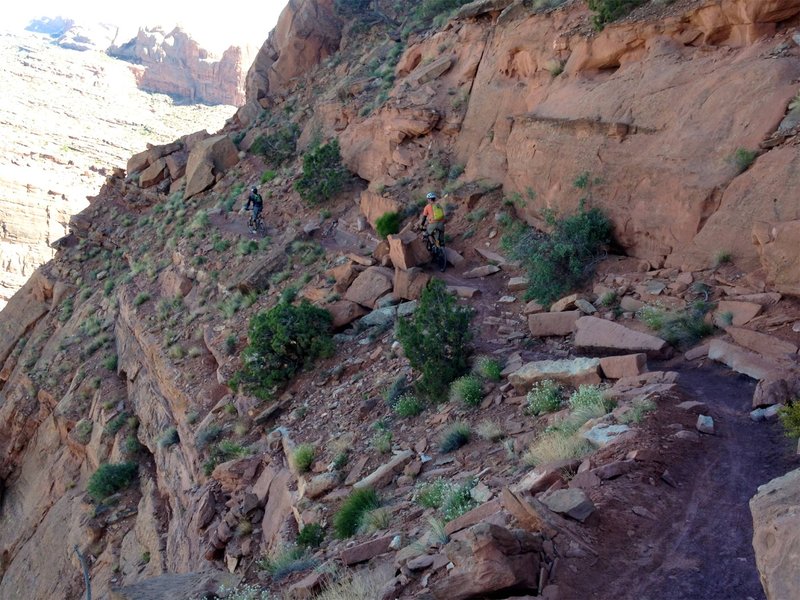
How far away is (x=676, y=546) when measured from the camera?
192 inches

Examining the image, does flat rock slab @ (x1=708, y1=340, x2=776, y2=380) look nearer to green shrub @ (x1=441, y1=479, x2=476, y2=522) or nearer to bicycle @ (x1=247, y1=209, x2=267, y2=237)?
green shrub @ (x1=441, y1=479, x2=476, y2=522)

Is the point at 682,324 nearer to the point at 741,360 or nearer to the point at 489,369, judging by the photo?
the point at 741,360

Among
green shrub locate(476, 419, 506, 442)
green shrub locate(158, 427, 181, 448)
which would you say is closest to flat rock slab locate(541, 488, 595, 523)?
green shrub locate(476, 419, 506, 442)

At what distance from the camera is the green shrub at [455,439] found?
830cm

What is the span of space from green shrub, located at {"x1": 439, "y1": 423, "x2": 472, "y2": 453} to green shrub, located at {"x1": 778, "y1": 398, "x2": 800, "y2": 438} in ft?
11.4

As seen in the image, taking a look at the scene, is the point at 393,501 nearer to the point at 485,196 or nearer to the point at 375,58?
the point at 485,196

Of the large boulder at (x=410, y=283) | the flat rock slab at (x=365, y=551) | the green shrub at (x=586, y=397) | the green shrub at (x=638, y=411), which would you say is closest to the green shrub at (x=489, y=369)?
the green shrub at (x=586, y=397)

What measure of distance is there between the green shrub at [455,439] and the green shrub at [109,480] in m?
12.2

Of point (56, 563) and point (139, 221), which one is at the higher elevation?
point (139, 221)

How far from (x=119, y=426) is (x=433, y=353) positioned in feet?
42.8

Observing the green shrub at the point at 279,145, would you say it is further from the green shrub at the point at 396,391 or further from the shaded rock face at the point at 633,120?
the green shrub at the point at 396,391

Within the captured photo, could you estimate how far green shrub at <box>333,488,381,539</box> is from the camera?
25.2 ft

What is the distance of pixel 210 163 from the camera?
27859 millimetres

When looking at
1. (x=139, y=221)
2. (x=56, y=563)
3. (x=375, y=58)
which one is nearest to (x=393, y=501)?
(x=56, y=563)
